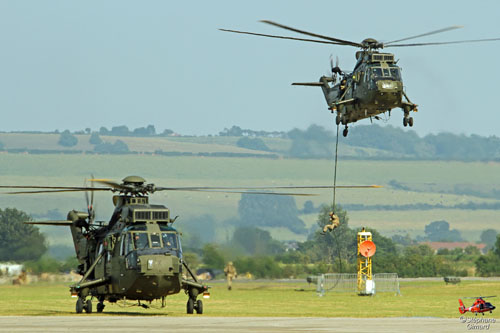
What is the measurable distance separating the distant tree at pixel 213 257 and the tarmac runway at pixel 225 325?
182ft

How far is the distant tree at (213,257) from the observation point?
9206 cm

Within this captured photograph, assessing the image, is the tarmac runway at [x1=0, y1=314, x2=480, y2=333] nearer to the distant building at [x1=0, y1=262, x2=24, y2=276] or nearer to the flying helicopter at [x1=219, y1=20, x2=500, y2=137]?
the flying helicopter at [x1=219, y1=20, x2=500, y2=137]

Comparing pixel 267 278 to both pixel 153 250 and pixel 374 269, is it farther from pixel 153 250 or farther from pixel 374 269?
pixel 153 250

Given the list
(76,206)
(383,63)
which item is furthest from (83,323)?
(76,206)

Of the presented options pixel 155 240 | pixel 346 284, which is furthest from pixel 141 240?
pixel 346 284

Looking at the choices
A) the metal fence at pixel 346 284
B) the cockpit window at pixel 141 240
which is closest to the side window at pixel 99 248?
the cockpit window at pixel 141 240

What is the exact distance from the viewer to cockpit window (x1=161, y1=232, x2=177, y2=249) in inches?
1501

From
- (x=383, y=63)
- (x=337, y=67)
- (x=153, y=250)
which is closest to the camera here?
(x=153, y=250)

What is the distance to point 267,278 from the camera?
99312 millimetres

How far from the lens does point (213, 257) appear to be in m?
93.2

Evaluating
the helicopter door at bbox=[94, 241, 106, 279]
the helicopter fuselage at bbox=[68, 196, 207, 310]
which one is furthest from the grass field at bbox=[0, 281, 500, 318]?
the helicopter door at bbox=[94, 241, 106, 279]

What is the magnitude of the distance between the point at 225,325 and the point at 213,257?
61653mm

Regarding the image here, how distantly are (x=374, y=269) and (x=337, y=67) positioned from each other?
66173 millimetres

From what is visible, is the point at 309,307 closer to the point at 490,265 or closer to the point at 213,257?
the point at 213,257
